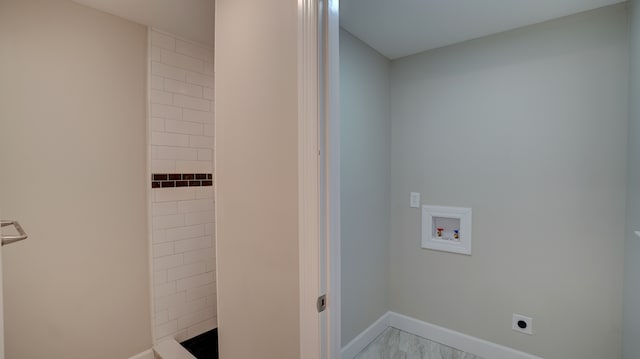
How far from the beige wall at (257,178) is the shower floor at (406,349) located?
1357 mm

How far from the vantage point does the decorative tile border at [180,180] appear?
1.99m

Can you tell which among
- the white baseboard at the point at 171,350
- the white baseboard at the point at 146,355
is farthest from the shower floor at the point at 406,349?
the white baseboard at the point at 146,355

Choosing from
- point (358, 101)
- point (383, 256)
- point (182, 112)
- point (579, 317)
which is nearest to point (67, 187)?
point (182, 112)

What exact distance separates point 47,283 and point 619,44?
3704mm

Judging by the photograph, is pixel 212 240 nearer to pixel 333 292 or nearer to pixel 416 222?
pixel 333 292

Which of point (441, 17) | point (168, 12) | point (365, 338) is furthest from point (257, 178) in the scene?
point (365, 338)

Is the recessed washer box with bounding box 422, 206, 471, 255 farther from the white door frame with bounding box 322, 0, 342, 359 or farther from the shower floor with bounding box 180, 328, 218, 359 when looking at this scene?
the shower floor with bounding box 180, 328, 218, 359

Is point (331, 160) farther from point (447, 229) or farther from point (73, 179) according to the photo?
point (447, 229)

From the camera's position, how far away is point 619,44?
174 cm

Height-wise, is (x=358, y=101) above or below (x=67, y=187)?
above

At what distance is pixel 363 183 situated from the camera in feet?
7.50

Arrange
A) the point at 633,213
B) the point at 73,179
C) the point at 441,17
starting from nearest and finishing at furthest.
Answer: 1. the point at 633,213
2. the point at 73,179
3. the point at 441,17

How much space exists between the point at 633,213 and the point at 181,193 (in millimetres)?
2849

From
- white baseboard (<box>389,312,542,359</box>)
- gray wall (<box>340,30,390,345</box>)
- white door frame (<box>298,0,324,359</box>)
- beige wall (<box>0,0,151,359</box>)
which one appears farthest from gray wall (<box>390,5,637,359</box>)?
beige wall (<box>0,0,151,359</box>)
